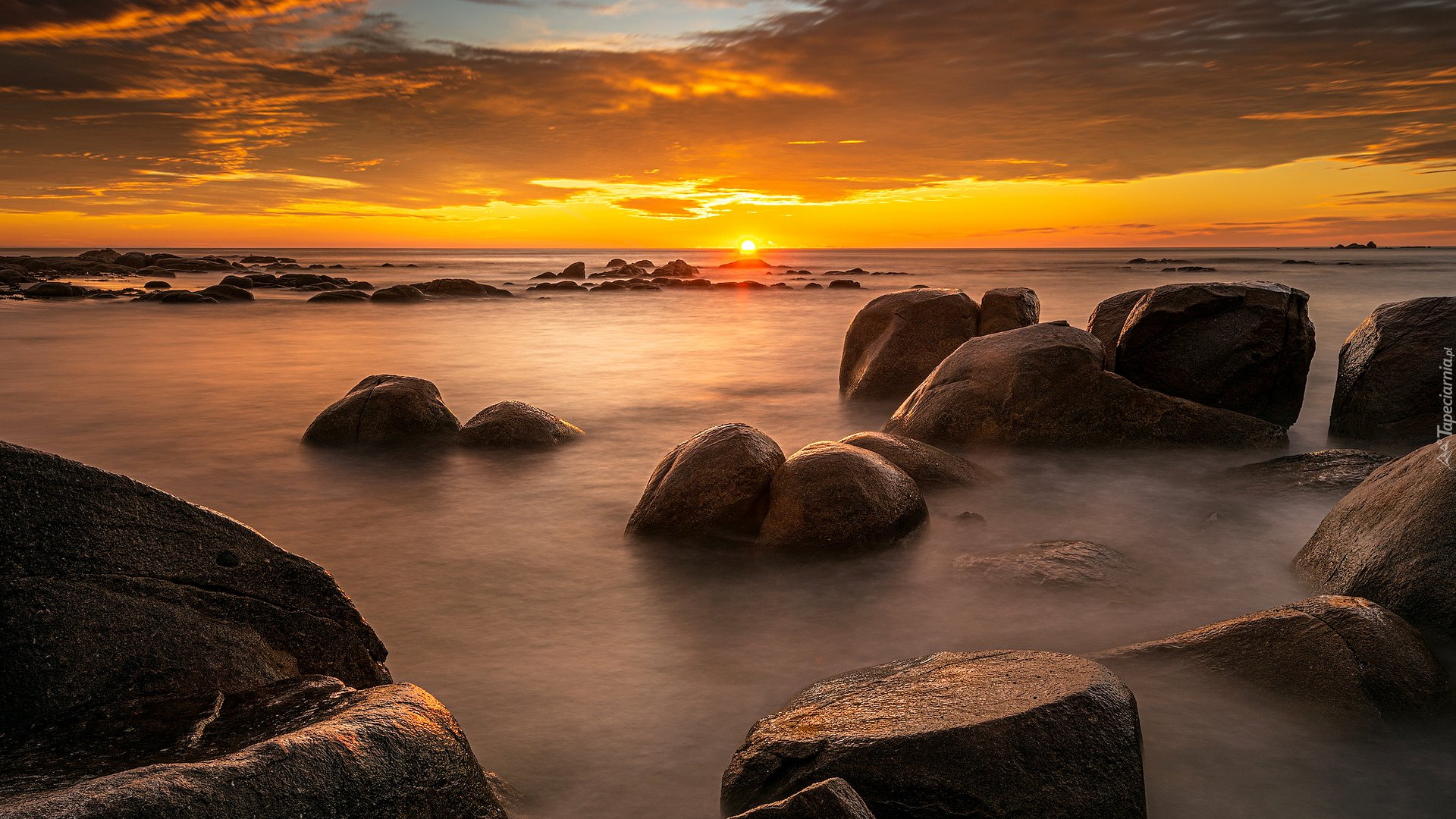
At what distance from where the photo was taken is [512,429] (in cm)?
847

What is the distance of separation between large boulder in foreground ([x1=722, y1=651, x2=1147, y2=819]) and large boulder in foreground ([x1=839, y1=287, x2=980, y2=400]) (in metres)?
7.49

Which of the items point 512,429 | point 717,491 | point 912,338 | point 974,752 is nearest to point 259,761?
point 974,752

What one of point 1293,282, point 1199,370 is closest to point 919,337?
point 1199,370

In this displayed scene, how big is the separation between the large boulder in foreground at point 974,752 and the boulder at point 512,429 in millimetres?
5707

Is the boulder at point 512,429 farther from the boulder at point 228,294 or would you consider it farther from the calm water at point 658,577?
the boulder at point 228,294

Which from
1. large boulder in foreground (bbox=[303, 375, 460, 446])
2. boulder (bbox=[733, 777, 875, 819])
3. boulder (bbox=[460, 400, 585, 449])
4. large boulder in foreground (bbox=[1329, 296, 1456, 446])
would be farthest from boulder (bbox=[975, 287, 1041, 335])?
boulder (bbox=[733, 777, 875, 819])

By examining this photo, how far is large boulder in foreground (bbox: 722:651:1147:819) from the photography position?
272 cm

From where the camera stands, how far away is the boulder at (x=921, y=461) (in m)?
6.63

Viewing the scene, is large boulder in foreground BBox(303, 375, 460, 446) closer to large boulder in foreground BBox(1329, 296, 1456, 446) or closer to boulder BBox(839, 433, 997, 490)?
boulder BBox(839, 433, 997, 490)

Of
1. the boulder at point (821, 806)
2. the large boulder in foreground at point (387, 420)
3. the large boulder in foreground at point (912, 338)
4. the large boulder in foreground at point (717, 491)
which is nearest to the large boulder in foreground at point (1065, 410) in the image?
the large boulder in foreground at point (912, 338)

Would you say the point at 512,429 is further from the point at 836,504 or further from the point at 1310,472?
the point at 1310,472

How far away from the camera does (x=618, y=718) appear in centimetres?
367

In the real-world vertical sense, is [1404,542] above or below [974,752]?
above

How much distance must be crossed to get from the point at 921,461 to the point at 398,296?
25172 millimetres
